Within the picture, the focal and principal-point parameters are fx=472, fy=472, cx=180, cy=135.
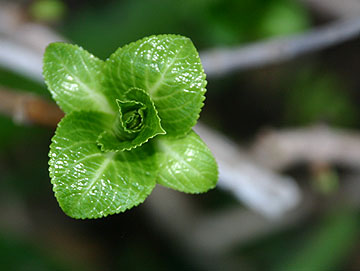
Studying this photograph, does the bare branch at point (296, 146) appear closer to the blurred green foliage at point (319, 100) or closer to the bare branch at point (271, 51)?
the bare branch at point (271, 51)

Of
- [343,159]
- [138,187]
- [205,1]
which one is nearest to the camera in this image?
[138,187]

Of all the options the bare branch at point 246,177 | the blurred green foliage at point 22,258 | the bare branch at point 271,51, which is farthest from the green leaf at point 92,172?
the blurred green foliage at point 22,258

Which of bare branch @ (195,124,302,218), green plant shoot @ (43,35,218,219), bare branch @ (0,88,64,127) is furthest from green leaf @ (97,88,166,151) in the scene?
bare branch @ (195,124,302,218)

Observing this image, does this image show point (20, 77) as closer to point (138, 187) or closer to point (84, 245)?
point (84, 245)

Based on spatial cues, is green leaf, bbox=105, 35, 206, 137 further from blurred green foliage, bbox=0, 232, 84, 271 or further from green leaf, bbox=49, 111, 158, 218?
blurred green foliage, bbox=0, 232, 84, 271

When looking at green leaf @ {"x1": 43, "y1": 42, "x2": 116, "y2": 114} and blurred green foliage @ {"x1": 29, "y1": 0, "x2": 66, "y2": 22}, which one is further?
blurred green foliage @ {"x1": 29, "y1": 0, "x2": 66, "y2": 22}

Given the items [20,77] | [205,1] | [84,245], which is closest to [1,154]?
[20,77]

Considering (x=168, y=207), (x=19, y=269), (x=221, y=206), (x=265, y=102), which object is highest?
(x=265, y=102)
